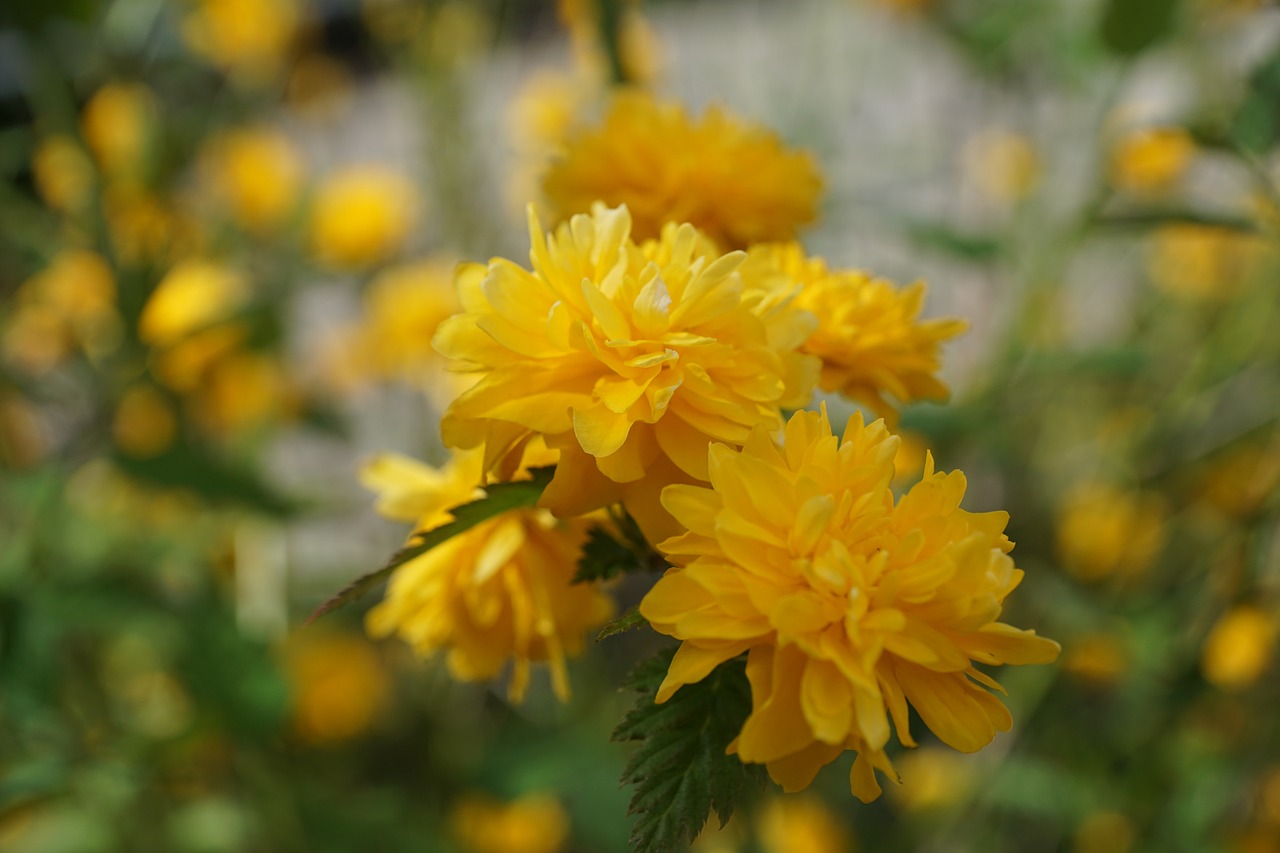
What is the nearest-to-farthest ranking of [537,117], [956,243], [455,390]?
1. [956,243]
2. [455,390]
3. [537,117]

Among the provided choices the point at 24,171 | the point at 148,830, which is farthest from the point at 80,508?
the point at 24,171

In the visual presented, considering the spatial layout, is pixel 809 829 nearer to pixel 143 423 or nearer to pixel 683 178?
pixel 683 178

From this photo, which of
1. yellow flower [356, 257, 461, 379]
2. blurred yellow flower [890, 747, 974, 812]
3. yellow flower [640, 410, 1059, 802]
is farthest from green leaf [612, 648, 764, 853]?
yellow flower [356, 257, 461, 379]

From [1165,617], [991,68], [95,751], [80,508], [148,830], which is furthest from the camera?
[80,508]

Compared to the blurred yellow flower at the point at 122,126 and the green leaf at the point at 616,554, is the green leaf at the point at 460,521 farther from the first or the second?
the blurred yellow flower at the point at 122,126

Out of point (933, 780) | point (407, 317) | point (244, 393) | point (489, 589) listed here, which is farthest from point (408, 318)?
point (489, 589)

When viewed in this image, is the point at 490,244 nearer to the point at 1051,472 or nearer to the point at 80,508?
the point at 80,508
